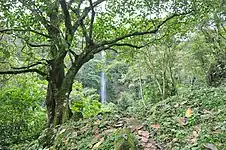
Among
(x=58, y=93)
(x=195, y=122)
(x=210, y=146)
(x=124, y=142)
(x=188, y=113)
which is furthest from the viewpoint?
(x=58, y=93)

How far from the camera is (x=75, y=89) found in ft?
37.5

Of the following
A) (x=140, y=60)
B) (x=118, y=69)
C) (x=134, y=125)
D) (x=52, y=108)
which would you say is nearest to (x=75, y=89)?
(x=140, y=60)

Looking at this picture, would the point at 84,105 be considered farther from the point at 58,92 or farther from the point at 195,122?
the point at 195,122

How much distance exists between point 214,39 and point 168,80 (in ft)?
11.1

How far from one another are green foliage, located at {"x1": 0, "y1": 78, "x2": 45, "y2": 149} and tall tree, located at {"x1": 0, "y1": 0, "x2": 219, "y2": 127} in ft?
4.59

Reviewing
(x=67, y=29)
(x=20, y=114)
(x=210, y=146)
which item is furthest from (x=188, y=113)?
(x=20, y=114)

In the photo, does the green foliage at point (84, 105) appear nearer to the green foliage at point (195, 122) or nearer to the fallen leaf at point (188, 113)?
the green foliage at point (195, 122)

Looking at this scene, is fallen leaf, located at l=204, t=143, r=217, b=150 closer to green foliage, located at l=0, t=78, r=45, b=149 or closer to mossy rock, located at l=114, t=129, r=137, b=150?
mossy rock, located at l=114, t=129, r=137, b=150

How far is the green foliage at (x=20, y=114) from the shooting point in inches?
300

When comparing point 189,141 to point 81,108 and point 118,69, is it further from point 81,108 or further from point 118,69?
point 118,69

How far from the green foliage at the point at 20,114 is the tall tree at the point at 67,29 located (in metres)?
1.40

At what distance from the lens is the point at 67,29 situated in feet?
19.0

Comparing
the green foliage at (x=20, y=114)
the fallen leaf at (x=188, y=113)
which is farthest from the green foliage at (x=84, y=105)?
the fallen leaf at (x=188, y=113)

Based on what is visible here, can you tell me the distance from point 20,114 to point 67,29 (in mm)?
3443
